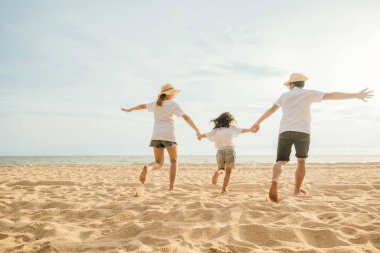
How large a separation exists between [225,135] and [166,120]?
1.17 meters

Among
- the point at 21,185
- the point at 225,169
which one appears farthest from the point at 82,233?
the point at 21,185

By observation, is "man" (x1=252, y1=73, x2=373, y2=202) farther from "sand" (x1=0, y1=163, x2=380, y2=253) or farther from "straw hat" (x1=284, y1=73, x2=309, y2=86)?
"sand" (x1=0, y1=163, x2=380, y2=253)

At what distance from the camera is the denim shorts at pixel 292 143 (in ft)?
15.0

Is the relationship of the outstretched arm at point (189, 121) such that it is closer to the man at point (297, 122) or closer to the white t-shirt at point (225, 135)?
the white t-shirt at point (225, 135)

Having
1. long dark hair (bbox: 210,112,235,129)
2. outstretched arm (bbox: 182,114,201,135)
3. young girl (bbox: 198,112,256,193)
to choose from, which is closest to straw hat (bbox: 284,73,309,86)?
young girl (bbox: 198,112,256,193)

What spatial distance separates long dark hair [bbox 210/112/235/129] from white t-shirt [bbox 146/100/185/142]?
0.75 metres

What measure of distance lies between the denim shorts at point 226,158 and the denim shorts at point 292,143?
1033 millimetres

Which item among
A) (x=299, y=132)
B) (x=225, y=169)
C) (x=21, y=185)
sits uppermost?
(x=299, y=132)

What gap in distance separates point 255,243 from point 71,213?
2324 mm

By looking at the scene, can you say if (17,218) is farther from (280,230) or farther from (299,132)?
(299,132)

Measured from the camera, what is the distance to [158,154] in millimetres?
5414

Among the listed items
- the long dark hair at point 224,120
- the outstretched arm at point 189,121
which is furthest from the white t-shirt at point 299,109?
the outstretched arm at point 189,121

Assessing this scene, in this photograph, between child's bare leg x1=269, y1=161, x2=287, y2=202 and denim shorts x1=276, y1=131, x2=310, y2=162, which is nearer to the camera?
child's bare leg x1=269, y1=161, x2=287, y2=202

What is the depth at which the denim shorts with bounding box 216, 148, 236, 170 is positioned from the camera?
5465mm
